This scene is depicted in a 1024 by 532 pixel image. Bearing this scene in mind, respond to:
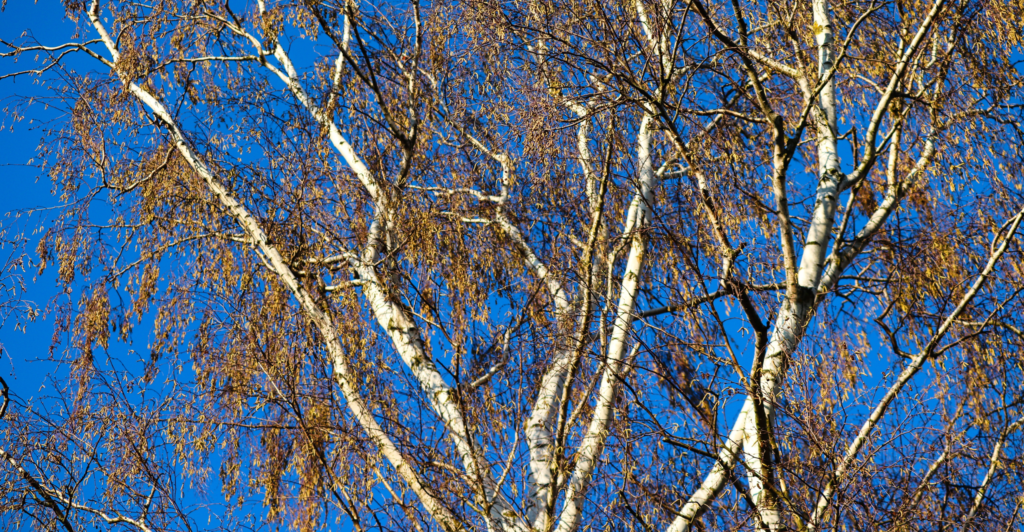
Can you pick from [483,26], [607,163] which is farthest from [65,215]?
[607,163]

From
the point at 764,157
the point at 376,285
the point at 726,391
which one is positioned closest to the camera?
the point at 726,391

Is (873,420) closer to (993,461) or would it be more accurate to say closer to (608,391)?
(993,461)

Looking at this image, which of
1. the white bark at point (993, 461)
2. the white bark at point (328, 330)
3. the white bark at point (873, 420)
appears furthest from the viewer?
the white bark at point (328, 330)

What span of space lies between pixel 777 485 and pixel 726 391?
0.46 m

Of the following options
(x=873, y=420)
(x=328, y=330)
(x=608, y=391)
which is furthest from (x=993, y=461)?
(x=328, y=330)

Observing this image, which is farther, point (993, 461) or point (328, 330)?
point (328, 330)

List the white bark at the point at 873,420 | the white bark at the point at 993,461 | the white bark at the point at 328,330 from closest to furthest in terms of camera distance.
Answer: the white bark at the point at 873,420
the white bark at the point at 993,461
the white bark at the point at 328,330

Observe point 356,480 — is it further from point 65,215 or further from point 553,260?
point 65,215

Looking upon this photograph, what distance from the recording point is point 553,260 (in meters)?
5.25

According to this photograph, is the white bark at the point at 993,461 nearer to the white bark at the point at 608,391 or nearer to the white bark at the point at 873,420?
the white bark at the point at 873,420

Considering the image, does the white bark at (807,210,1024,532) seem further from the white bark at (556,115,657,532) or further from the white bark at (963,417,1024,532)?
the white bark at (556,115,657,532)

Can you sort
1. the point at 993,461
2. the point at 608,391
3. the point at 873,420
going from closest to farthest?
the point at 873,420 → the point at 993,461 → the point at 608,391

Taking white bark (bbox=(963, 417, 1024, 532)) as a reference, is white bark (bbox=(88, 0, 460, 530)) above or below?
above

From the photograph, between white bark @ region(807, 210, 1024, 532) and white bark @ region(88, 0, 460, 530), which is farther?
white bark @ region(88, 0, 460, 530)
